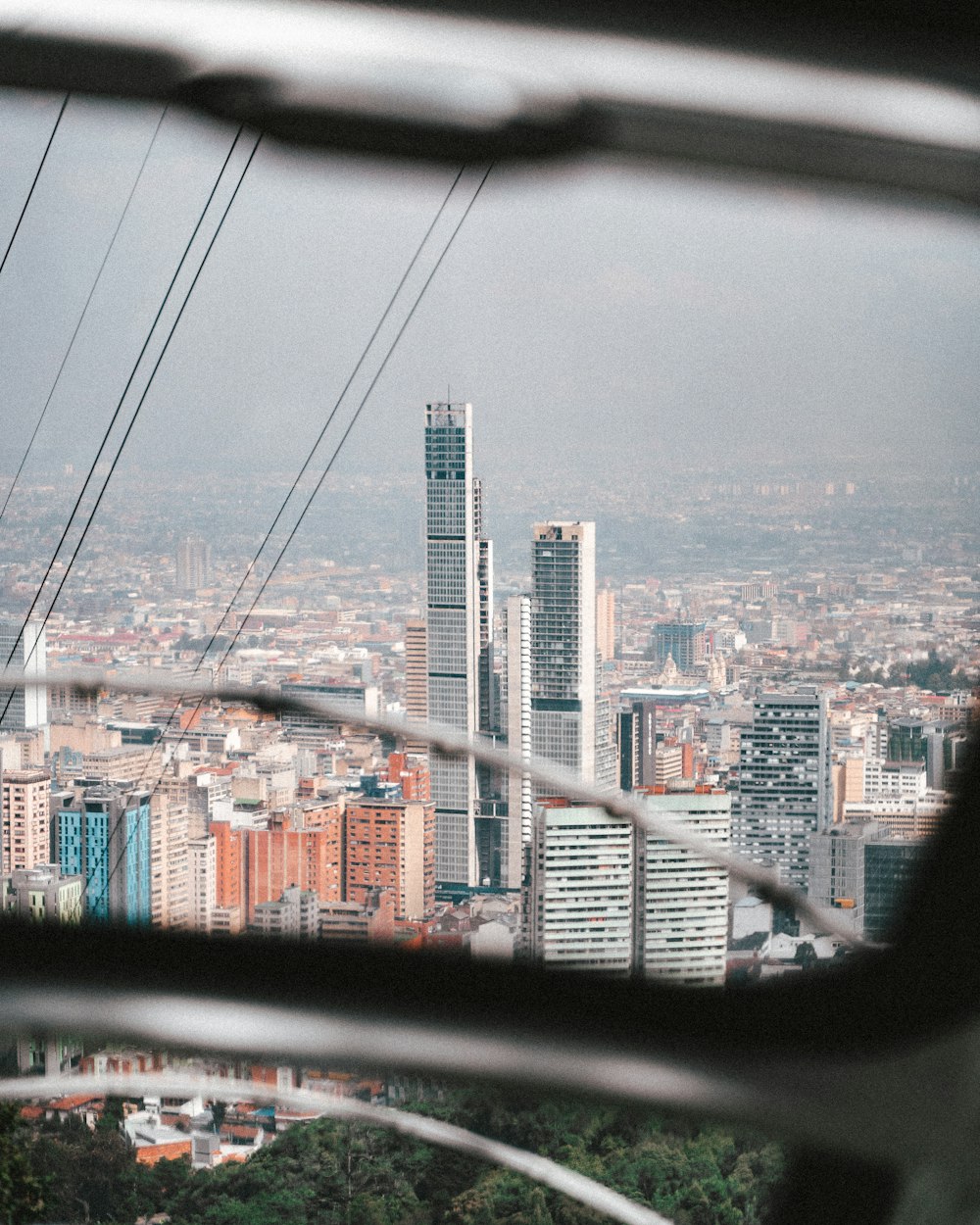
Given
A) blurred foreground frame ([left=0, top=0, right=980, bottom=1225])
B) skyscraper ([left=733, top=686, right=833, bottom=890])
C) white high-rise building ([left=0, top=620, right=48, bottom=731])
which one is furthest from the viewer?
white high-rise building ([left=0, top=620, right=48, bottom=731])

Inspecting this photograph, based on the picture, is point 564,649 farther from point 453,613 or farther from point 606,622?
point 453,613

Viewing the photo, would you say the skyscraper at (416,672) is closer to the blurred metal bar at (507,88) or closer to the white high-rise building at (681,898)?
the white high-rise building at (681,898)

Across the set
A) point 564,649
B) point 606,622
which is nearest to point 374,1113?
point 606,622

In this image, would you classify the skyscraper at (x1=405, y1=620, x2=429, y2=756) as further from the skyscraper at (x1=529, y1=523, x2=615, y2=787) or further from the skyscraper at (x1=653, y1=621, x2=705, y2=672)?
the skyscraper at (x1=653, y1=621, x2=705, y2=672)

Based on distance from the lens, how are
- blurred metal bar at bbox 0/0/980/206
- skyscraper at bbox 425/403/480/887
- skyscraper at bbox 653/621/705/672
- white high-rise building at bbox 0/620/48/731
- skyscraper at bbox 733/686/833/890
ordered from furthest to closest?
skyscraper at bbox 653/621/705/672
white high-rise building at bbox 0/620/48/731
skyscraper at bbox 425/403/480/887
skyscraper at bbox 733/686/833/890
blurred metal bar at bbox 0/0/980/206

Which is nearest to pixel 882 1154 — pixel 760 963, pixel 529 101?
pixel 760 963

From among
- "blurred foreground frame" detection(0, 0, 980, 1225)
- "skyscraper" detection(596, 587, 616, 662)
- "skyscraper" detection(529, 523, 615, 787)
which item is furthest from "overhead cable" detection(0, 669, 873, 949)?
"skyscraper" detection(596, 587, 616, 662)

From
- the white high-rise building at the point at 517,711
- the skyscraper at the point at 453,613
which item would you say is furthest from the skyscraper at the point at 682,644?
the skyscraper at the point at 453,613
